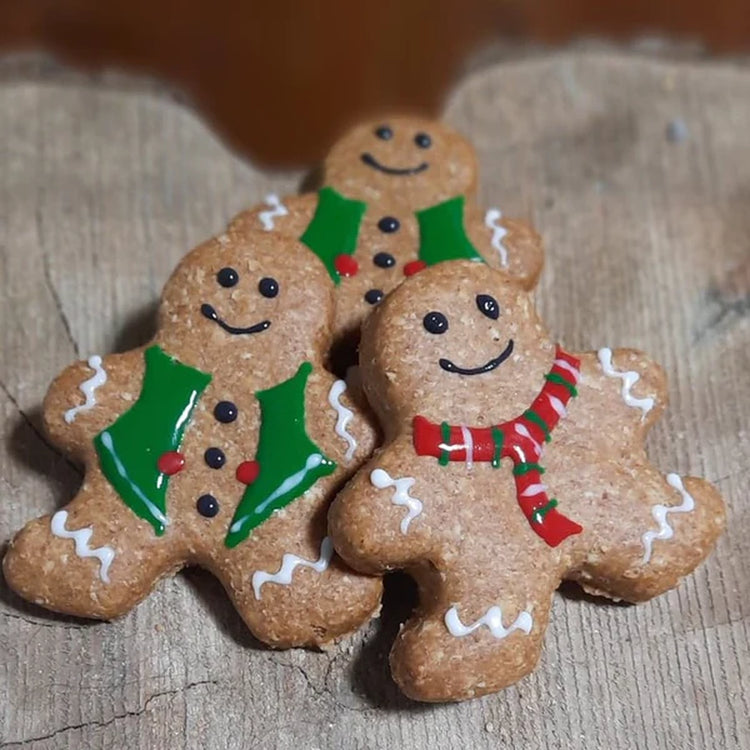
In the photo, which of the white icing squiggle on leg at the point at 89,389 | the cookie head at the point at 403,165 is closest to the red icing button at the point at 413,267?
the cookie head at the point at 403,165

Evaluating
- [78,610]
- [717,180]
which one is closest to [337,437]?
[78,610]

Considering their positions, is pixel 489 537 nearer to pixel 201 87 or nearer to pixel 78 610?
pixel 78 610

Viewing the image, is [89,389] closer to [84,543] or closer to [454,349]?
[84,543]

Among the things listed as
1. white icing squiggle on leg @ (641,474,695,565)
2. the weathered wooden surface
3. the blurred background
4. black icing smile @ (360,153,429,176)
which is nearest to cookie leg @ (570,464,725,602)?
white icing squiggle on leg @ (641,474,695,565)

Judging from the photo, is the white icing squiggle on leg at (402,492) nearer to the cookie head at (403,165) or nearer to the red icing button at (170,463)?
the red icing button at (170,463)

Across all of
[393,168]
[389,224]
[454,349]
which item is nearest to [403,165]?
[393,168]

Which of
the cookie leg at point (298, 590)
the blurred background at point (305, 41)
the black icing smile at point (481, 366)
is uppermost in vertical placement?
the black icing smile at point (481, 366)
